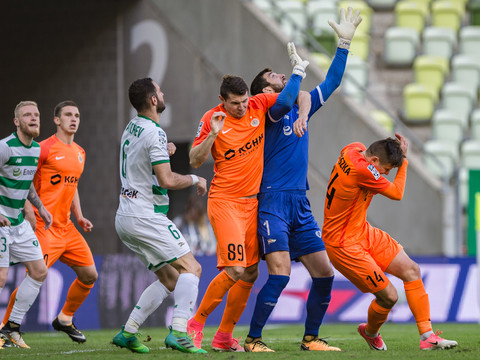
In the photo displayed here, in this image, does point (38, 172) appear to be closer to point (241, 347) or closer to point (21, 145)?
point (21, 145)

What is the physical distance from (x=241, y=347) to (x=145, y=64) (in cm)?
1051

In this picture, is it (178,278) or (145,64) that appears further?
(145,64)

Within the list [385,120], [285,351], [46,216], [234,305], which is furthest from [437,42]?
[285,351]

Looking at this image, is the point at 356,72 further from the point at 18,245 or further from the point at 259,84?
the point at 18,245

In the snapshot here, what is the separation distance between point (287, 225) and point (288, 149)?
708mm

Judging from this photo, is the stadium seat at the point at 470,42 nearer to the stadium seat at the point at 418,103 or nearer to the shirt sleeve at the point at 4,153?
the stadium seat at the point at 418,103

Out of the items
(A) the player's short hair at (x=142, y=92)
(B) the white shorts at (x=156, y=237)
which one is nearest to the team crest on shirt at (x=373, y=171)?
(B) the white shorts at (x=156, y=237)

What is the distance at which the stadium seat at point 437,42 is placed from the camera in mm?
20734

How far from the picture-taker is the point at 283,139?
7.88 metres

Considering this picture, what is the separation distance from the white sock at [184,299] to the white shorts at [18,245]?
213 centimetres

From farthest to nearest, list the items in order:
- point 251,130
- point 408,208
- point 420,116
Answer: point 420,116
point 408,208
point 251,130

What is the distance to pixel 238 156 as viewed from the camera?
760 cm

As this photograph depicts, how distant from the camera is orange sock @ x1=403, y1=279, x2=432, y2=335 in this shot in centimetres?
762

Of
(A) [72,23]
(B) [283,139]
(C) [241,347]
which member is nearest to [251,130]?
(B) [283,139]
